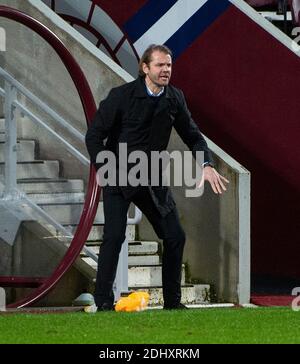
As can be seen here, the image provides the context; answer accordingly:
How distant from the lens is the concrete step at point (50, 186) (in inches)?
563

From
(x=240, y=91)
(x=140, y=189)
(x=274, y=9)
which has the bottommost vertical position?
(x=140, y=189)

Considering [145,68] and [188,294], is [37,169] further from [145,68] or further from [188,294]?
[145,68]

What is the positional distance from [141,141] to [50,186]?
8.95 feet

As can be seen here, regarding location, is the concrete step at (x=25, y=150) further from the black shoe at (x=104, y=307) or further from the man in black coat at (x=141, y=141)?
the black shoe at (x=104, y=307)

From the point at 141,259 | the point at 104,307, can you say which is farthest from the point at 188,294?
the point at 104,307

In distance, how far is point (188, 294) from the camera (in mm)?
13945

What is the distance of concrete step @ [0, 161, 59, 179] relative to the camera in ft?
47.3

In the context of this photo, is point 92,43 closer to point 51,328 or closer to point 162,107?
point 162,107

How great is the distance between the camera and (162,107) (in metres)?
11.9

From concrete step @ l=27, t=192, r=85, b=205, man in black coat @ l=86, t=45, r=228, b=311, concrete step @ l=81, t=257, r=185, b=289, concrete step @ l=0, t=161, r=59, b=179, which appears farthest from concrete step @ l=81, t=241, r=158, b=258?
man in black coat @ l=86, t=45, r=228, b=311

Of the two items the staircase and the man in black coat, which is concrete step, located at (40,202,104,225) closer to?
the staircase

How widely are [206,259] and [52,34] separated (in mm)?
2372

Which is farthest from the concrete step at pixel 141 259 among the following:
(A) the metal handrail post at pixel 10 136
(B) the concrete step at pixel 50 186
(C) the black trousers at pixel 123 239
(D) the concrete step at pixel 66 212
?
(C) the black trousers at pixel 123 239
